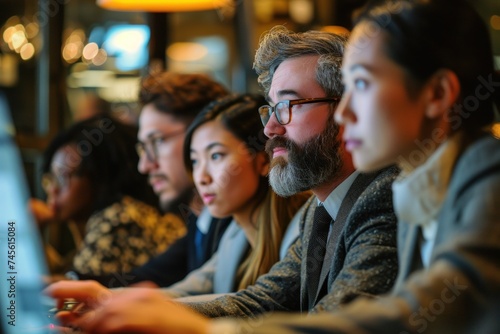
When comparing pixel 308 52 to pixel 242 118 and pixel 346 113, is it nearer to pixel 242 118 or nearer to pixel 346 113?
pixel 242 118

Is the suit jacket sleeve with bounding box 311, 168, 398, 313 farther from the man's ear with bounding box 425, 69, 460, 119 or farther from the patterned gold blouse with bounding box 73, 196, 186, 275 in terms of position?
the patterned gold blouse with bounding box 73, 196, 186, 275

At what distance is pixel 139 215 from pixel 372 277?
2.33 m

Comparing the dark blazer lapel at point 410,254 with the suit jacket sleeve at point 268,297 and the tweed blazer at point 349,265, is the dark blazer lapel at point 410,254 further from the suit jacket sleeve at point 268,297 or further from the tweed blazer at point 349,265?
the suit jacket sleeve at point 268,297

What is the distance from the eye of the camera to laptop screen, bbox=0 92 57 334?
6.68ft

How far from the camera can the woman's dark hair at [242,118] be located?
9.57ft

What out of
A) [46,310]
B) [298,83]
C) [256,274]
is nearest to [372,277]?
[298,83]

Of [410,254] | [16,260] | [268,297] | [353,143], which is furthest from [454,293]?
[16,260]

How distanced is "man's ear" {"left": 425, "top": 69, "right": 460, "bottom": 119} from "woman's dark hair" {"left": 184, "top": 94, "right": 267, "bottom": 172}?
1454mm

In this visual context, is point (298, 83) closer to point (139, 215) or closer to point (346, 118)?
point (346, 118)

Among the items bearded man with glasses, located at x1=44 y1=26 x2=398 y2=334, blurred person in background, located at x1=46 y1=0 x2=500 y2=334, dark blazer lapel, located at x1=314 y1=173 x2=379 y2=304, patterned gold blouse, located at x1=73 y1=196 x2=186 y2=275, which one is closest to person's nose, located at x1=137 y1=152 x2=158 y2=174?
patterned gold blouse, located at x1=73 y1=196 x2=186 y2=275

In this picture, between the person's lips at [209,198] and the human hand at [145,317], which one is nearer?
the human hand at [145,317]

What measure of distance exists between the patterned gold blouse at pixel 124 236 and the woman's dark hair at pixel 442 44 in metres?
2.41

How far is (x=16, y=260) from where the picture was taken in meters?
2.56

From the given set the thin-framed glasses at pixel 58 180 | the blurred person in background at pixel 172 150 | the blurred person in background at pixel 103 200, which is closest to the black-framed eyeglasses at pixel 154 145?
the blurred person in background at pixel 172 150
